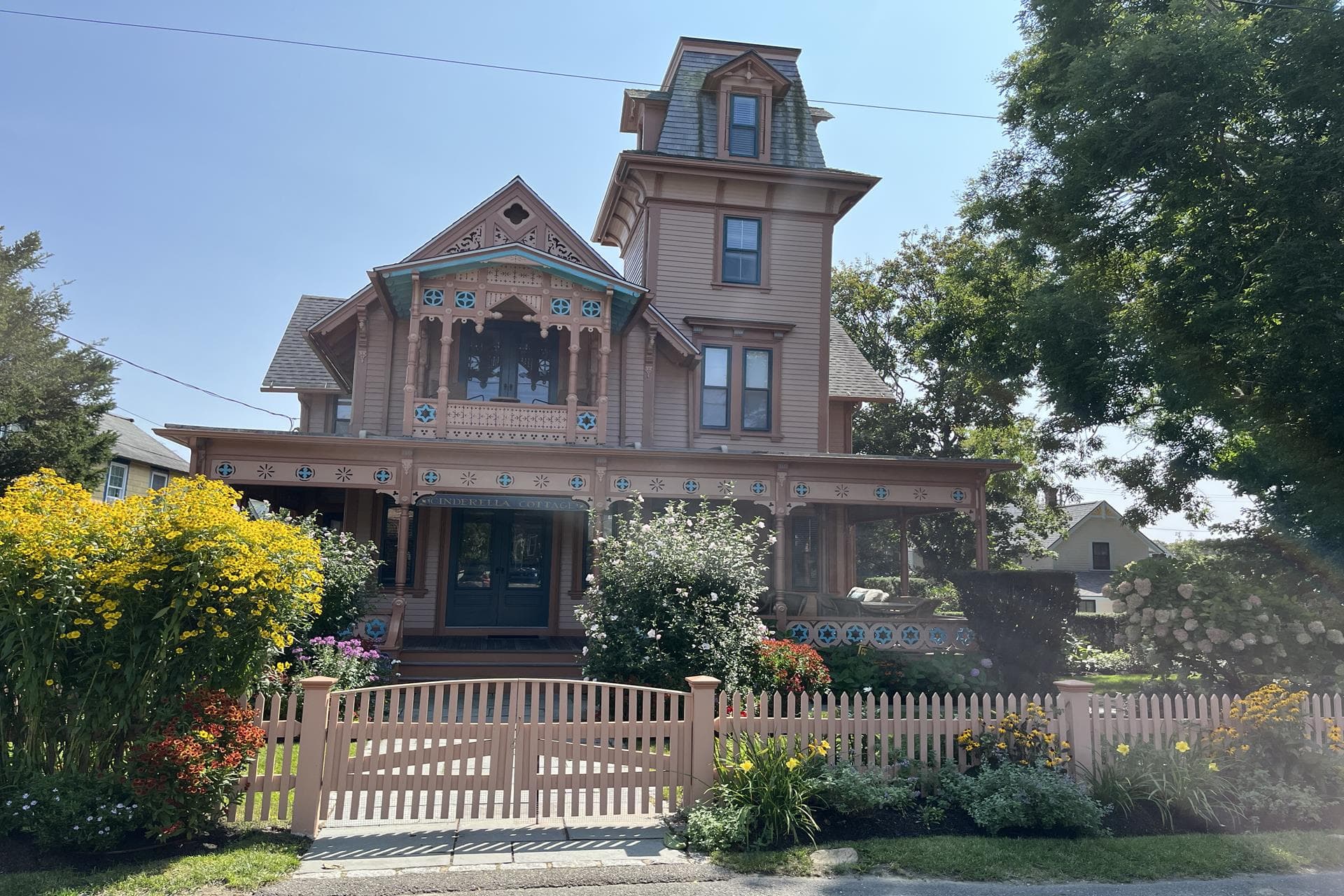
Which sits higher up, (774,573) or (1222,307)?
(1222,307)

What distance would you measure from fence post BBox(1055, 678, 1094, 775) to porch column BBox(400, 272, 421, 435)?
1105 centimetres

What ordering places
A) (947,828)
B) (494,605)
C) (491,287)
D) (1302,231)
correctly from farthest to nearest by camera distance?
(494,605) → (491,287) → (1302,231) → (947,828)

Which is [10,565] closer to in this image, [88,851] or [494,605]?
[88,851]

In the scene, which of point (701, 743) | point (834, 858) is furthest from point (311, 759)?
point (834, 858)

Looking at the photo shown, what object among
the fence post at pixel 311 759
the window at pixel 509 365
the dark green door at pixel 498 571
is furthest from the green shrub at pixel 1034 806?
the window at pixel 509 365

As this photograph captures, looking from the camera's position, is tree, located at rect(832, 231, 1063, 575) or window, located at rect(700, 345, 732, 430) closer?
window, located at rect(700, 345, 732, 430)

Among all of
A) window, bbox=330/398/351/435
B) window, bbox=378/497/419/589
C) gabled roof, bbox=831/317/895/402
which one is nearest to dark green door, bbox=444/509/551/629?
window, bbox=378/497/419/589

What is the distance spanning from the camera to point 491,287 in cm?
1577

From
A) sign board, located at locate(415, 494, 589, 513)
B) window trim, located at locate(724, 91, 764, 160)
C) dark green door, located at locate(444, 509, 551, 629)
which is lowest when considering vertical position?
dark green door, located at locate(444, 509, 551, 629)

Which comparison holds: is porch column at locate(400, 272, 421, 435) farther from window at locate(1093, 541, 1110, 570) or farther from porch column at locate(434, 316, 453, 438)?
window at locate(1093, 541, 1110, 570)

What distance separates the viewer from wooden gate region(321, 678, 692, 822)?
701 cm

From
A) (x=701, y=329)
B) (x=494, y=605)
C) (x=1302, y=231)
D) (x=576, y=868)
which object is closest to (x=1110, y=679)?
(x=1302, y=231)

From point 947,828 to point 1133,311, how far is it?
39.6ft

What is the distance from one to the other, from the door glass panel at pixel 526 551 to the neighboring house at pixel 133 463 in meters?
19.3
